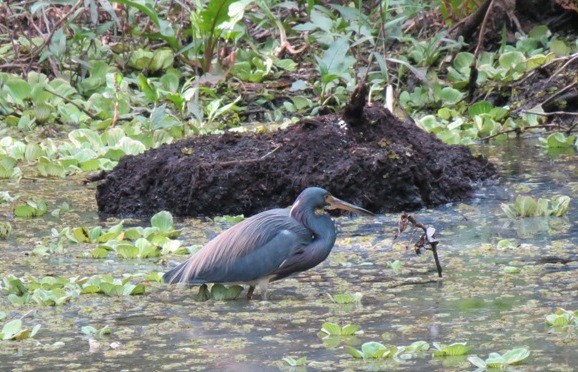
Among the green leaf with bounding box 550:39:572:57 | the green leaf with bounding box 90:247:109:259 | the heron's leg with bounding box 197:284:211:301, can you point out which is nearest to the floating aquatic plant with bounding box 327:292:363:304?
the heron's leg with bounding box 197:284:211:301

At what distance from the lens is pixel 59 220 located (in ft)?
24.8

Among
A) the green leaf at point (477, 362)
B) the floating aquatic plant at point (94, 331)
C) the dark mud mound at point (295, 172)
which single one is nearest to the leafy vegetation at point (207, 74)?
the dark mud mound at point (295, 172)

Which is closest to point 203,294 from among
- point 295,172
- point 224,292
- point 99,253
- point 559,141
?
point 224,292

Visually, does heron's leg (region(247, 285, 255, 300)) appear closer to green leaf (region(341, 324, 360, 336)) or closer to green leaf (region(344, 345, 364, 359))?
green leaf (region(341, 324, 360, 336))

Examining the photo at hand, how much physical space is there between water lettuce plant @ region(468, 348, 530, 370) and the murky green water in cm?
6

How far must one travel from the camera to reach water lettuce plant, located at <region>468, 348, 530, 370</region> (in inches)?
161

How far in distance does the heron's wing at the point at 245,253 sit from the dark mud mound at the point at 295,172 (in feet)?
5.84

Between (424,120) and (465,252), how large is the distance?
11.7 feet

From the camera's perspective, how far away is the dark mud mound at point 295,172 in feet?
25.0

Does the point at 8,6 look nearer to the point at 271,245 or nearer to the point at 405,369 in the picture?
the point at 271,245

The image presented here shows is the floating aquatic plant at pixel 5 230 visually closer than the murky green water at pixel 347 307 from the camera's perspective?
No

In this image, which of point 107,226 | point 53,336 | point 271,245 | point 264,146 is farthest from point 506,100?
point 53,336

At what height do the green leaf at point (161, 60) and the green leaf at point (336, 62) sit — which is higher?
the green leaf at point (161, 60)

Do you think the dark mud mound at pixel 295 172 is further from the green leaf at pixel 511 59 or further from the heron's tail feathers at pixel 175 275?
the green leaf at pixel 511 59
